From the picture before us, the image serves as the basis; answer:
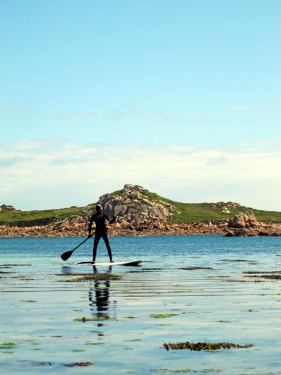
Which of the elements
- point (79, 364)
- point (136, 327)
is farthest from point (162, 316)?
point (79, 364)

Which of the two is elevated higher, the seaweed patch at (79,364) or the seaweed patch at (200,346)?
the seaweed patch at (200,346)

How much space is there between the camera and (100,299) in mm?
24438

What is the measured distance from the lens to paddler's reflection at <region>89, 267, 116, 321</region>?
20.2 m

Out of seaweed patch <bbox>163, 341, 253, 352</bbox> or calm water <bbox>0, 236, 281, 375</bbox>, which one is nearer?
calm water <bbox>0, 236, 281, 375</bbox>

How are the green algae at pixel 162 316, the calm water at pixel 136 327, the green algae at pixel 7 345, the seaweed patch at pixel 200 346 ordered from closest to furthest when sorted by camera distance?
1. the calm water at pixel 136 327
2. the seaweed patch at pixel 200 346
3. the green algae at pixel 7 345
4. the green algae at pixel 162 316

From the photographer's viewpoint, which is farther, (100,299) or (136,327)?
(100,299)

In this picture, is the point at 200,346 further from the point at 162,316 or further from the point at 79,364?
the point at 162,316

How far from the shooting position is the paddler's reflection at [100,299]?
20.2 metres

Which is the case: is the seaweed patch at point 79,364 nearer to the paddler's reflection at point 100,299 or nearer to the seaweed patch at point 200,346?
the seaweed patch at point 200,346

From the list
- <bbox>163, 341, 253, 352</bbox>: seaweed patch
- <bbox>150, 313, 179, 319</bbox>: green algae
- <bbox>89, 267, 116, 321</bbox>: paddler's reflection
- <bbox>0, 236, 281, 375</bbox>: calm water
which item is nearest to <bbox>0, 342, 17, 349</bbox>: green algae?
<bbox>0, 236, 281, 375</bbox>: calm water

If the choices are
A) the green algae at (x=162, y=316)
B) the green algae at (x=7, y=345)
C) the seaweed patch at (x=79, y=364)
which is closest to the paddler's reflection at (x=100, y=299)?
the green algae at (x=162, y=316)

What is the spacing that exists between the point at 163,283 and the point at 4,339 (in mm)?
17414

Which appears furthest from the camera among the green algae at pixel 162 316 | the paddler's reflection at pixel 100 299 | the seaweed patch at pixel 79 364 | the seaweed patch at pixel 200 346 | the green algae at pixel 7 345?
the paddler's reflection at pixel 100 299

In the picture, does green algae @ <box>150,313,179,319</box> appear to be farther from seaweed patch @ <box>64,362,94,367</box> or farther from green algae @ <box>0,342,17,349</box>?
seaweed patch @ <box>64,362,94,367</box>
